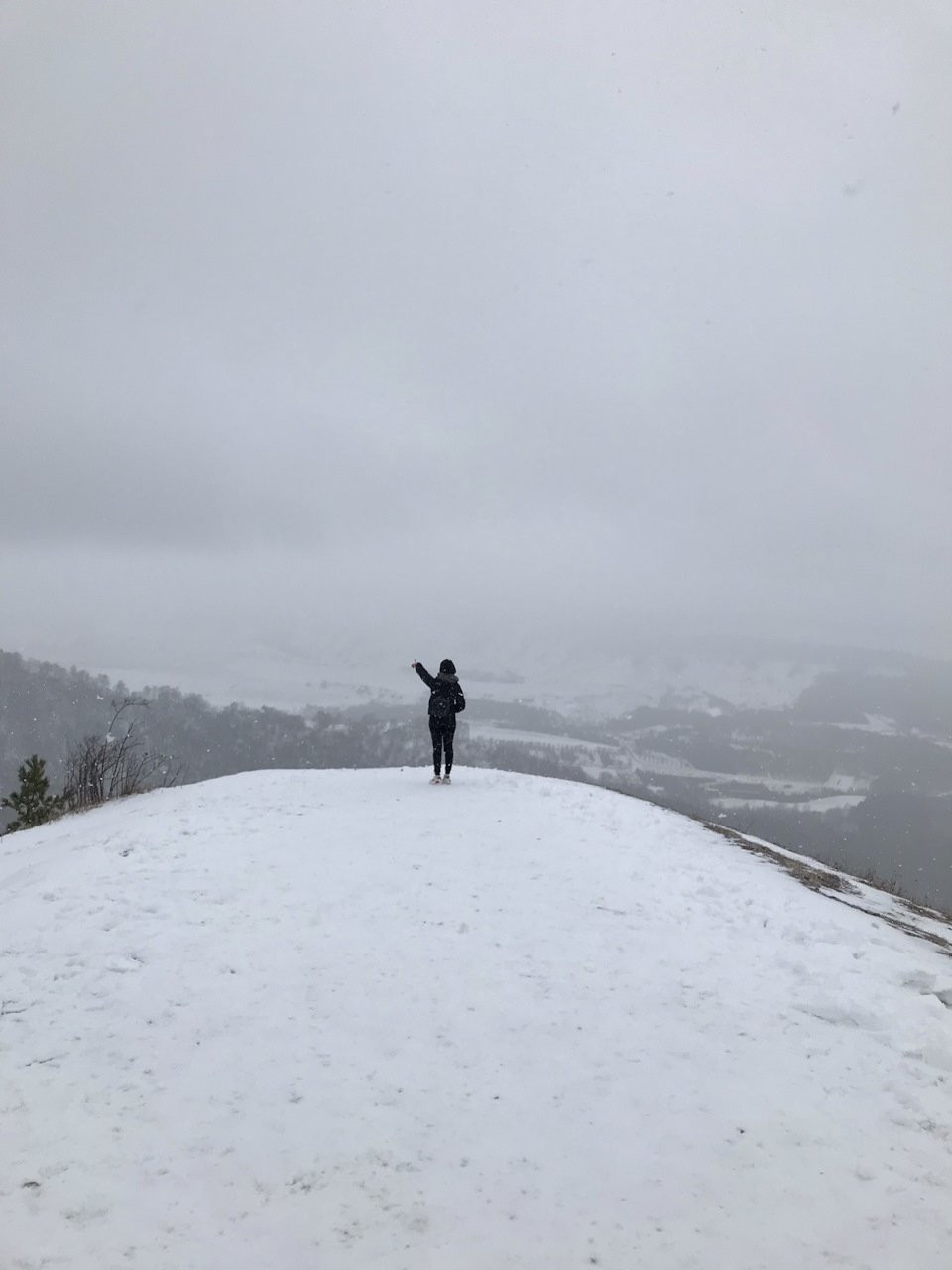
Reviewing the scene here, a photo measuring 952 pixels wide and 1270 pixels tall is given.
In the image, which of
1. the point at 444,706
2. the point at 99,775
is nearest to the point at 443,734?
the point at 444,706

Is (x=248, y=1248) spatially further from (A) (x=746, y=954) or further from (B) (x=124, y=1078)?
(A) (x=746, y=954)

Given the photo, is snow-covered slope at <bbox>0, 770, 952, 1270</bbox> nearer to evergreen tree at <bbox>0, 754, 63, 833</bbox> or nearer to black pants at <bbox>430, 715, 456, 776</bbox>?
black pants at <bbox>430, 715, 456, 776</bbox>

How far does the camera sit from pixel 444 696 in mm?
16531

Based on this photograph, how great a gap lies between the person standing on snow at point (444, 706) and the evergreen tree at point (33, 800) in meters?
12.5

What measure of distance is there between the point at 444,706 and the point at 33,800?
50.1 feet

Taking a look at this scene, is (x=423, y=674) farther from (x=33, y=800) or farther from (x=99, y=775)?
(x=33, y=800)

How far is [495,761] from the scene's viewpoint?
417 ft

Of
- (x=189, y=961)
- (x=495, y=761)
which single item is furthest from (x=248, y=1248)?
(x=495, y=761)

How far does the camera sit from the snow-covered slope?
4523 millimetres

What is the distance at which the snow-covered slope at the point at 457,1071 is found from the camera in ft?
14.8

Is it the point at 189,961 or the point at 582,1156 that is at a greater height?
the point at 189,961

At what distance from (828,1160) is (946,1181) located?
2.67ft

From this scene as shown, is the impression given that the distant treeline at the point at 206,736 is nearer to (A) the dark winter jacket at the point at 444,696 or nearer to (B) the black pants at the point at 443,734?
(B) the black pants at the point at 443,734

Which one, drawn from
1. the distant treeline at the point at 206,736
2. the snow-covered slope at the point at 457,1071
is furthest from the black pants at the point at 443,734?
the distant treeline at the point at 206,736
